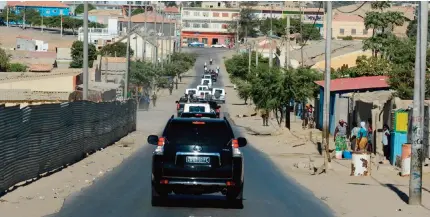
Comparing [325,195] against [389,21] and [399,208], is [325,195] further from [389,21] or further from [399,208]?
[389,21]

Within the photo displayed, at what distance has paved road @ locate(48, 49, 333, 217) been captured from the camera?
16.4 meters

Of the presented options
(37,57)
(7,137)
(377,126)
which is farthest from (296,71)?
(37,57)

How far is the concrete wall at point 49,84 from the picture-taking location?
63.5 m

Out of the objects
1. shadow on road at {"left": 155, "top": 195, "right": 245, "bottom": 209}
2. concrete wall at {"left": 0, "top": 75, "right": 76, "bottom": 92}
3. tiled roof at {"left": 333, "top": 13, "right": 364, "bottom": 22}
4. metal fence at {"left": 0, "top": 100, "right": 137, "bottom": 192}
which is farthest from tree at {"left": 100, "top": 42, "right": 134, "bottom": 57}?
shadow on road at {"left": 155, "top": 195, "right": 245, "bottom": 209}

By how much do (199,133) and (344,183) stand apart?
8593 millimetres

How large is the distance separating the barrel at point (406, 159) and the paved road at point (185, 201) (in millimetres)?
3497

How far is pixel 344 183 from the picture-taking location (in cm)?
2469

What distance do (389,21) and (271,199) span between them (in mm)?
54781

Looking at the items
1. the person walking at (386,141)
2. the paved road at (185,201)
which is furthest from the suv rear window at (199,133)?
the person walking at (386,141)

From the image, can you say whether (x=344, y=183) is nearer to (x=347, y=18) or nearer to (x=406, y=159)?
(x=406, y=159)

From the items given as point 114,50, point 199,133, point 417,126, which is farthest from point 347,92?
point 114,50

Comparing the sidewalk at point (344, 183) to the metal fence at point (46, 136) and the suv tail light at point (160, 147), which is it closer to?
the suv tail light at point (160, 147)

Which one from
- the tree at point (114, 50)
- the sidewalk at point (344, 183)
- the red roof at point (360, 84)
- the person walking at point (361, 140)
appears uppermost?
the tree at point (114, 50)

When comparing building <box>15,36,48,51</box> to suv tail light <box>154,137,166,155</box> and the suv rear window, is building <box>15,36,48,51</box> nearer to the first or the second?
the suv rear window
